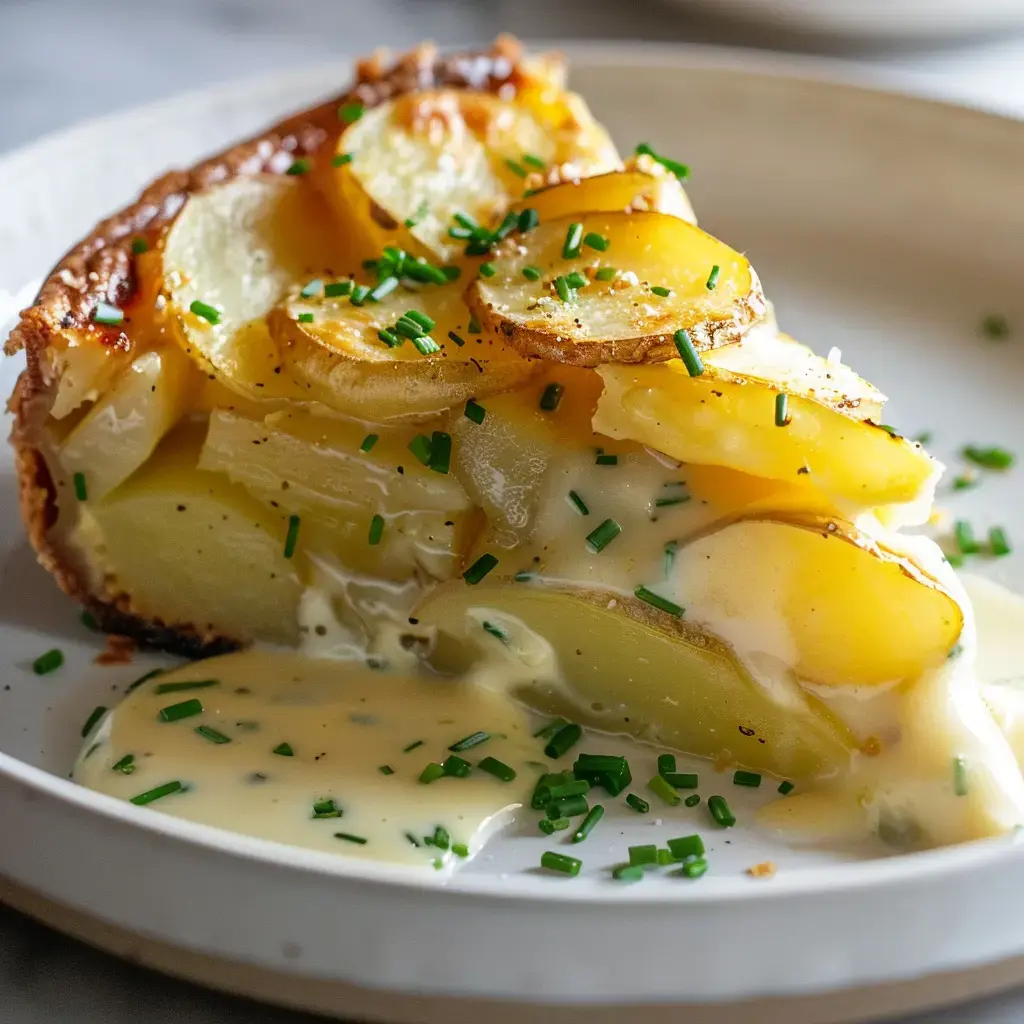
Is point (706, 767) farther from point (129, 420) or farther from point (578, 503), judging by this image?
point (129, 420)

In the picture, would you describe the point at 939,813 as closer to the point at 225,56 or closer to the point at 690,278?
the point at 690,278

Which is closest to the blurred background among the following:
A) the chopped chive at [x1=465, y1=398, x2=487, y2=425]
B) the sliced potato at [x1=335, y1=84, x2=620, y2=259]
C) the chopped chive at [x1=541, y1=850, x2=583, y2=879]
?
the sliced potato at [x1=335, y1=84, x2=620, y2=259]

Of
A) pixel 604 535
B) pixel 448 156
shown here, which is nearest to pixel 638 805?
pixel 604 535

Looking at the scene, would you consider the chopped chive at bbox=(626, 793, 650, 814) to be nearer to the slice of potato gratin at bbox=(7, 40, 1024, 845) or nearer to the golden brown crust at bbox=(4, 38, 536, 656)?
the slice of potato gratin at bbox=(7, 40, 1024, 845)

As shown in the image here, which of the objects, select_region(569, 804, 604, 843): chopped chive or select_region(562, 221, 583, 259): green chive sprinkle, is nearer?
select_region(569, 804, 604, 843): chopped chive

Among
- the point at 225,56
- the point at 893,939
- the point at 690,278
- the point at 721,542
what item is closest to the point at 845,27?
the point at 225,56
